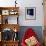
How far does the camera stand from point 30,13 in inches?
244

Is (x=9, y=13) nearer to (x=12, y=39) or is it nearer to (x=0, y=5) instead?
(x=0, y=5)

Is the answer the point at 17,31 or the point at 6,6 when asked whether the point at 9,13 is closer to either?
the point at 6,6

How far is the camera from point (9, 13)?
6.04m

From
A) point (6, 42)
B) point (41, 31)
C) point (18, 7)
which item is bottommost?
point (6, 42)

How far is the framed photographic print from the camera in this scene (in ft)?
20.2

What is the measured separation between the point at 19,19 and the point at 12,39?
83 centimetres

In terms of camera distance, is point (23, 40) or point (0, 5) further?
point (0, 5)

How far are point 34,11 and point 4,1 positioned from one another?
1246 mm

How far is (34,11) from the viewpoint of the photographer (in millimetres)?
6199

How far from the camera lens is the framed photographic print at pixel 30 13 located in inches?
243

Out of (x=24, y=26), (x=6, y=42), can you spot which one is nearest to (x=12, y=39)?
(x=6, y=42)

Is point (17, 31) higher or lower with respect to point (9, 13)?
lower

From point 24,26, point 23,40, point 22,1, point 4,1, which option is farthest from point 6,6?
point 23,40

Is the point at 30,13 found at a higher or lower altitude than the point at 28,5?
lower
